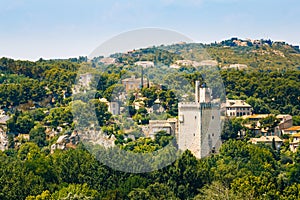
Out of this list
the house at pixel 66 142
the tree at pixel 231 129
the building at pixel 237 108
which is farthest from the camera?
the building at pixel 237 108

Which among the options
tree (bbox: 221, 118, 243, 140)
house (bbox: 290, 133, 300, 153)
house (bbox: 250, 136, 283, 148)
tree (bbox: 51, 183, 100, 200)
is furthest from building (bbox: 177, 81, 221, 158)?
tree (bbox: 51, 183, 100, 200)

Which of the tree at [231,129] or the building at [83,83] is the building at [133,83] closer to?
the building at [83,83]

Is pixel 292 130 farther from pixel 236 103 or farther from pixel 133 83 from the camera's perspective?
pixel 133 83

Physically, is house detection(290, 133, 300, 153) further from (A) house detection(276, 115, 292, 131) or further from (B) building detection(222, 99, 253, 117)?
(B) building detection(222, 99, 253, 117)

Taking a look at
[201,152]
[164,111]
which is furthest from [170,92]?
[201,152]

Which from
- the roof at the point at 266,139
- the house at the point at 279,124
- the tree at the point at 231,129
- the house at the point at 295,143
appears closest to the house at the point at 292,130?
the house at the point at 279,124

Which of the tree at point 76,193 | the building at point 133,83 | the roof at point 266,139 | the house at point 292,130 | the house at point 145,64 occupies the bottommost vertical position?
the tree at point 76,193
